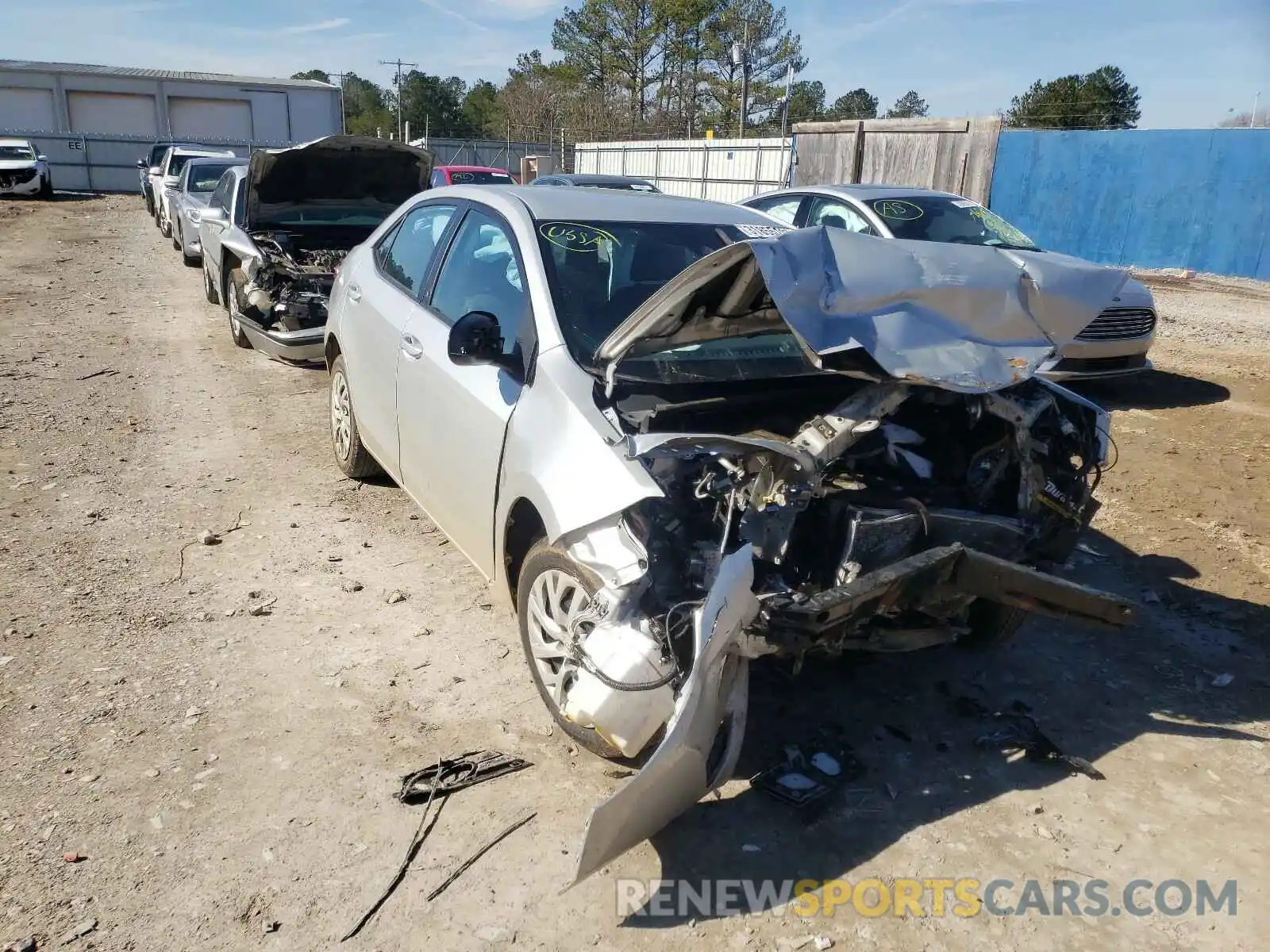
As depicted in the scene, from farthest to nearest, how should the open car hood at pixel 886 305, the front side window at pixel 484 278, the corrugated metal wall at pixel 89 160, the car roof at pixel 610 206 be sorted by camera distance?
the corrugated metal wall at pixel 89 160
the car roof at pixel 610 206
the front side window at pixel 484 278
the open car hood at pixel 886 305

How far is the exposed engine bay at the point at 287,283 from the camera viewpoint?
8531mm

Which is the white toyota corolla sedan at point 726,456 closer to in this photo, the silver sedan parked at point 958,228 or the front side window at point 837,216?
the silver sedan parked at point 958,228

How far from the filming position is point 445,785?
321cm

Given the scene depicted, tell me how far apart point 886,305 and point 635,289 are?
1216mm

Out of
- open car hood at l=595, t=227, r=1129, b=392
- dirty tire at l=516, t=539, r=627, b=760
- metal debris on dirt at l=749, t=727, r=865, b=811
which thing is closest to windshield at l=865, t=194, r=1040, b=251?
open car hood at l=595, t=227, r=1129, b=392

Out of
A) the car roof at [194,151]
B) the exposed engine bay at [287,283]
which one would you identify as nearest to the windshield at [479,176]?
the car roof at [194,151]

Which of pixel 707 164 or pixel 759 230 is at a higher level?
pixel 707 164

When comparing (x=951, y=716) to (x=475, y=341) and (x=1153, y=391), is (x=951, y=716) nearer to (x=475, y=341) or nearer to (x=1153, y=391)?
(x=475, y=341)

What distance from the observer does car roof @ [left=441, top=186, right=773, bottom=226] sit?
429 centimetres

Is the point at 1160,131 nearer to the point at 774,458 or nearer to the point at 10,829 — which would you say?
the point at 774,458

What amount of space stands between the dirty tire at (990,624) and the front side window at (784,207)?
6.25m

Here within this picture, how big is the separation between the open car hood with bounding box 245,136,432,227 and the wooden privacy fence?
10.4 meters

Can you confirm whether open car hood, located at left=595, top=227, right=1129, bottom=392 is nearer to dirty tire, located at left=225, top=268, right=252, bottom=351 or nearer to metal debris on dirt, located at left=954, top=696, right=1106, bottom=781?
metal debris on dirt, located at left=954, top=696, right=1106, bottom=781

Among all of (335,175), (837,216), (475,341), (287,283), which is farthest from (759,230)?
(335,175)
